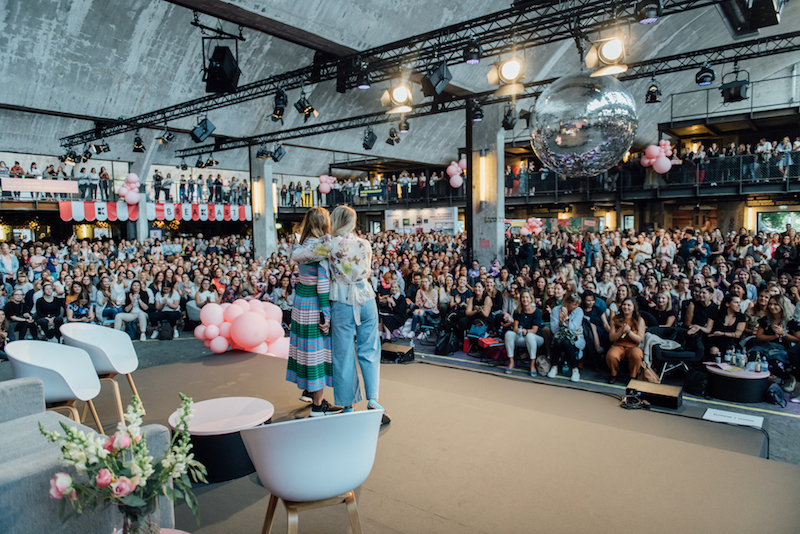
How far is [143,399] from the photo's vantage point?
12.8 feet

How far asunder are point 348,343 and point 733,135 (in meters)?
20.7

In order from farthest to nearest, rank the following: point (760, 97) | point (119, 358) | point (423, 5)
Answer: point (760, 97) < point (423, 5) < point (119, 358)

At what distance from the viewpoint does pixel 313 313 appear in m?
3.11

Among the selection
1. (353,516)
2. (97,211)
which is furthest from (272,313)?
(97,211)

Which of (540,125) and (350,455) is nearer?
(350,455)

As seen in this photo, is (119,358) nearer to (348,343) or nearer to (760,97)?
(348,343)

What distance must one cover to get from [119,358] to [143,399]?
1.38 ft

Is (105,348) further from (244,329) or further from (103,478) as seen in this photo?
(103,478)

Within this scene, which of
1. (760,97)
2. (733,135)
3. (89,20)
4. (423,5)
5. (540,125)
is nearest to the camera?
(540,125)

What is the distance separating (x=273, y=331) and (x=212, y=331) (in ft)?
2.11

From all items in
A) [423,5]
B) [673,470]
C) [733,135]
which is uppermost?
[423,5]

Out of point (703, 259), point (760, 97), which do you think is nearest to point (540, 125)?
point (703, 259)

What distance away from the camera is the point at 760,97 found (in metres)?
16.3

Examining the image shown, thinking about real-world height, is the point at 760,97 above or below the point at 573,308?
above
